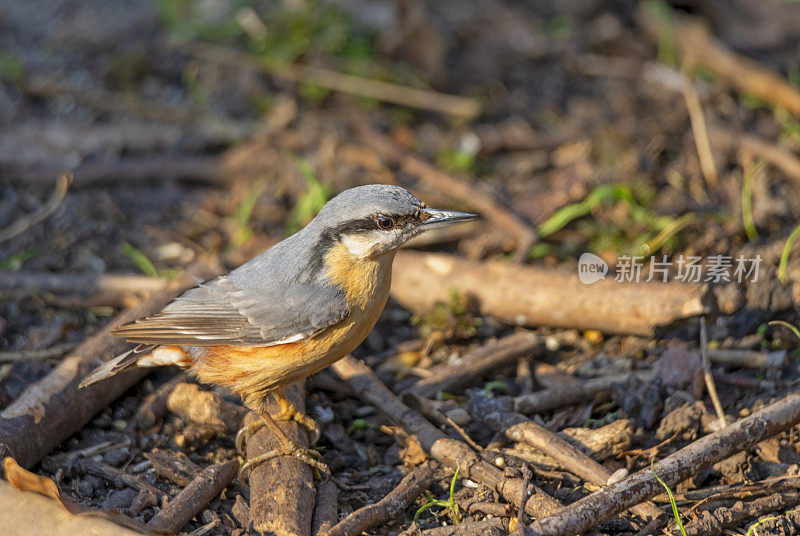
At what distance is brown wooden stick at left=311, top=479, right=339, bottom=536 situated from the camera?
3.53 meters

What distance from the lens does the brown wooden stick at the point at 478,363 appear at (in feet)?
14.6

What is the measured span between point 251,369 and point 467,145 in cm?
340

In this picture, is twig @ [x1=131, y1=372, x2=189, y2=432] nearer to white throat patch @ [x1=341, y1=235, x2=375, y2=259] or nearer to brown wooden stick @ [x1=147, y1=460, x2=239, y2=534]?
brown wooden stick @ [x1=147, y1=460, x2=239, y2=534]

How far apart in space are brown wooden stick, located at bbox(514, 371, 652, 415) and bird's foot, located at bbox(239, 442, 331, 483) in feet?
3.51

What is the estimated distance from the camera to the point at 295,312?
3.88 m

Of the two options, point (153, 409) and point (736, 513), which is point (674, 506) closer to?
point (736, 513)

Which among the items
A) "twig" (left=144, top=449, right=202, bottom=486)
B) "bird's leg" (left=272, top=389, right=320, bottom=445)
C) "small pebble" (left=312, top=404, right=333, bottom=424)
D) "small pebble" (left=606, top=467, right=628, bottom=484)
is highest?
"small pebble" (left=606, top=467, right=628, bottom=484)

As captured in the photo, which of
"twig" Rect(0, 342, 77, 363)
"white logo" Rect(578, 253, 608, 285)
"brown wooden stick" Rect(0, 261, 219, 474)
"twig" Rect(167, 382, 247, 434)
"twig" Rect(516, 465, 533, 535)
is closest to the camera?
"twig" Rect(516, 465, 533, 535)

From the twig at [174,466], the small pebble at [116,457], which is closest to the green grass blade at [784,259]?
the twig at [174,466]

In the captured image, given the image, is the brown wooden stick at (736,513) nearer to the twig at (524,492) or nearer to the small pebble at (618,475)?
the small pebble at (618,475)

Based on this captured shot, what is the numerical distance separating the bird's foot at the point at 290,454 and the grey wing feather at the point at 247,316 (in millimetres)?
505

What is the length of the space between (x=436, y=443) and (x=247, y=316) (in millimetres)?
1108

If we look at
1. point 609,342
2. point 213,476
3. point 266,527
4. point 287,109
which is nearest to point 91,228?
point 287,109

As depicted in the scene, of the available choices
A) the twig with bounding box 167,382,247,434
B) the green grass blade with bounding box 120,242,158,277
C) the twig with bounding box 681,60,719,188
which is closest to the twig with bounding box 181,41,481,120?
the twig with bounding box 681,60,719,188
